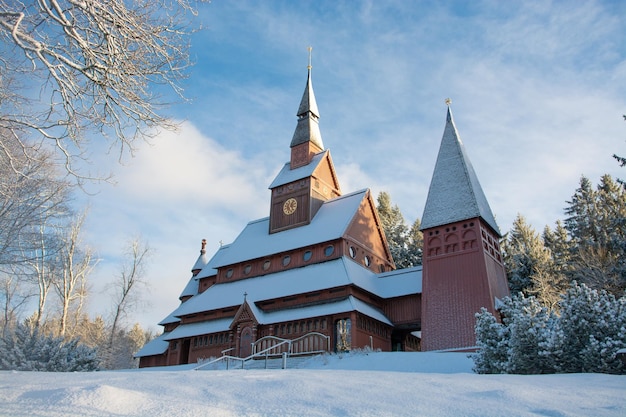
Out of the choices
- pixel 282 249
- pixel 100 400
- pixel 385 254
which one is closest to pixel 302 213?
pixel 282 249

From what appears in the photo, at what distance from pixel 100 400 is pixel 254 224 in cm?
3132

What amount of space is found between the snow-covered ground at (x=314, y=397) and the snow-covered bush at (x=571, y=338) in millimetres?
3663

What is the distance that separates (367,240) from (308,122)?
10965 mm

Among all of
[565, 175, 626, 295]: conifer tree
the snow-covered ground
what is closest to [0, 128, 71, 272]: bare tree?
the snow-covered ground

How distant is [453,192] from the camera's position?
1056 inches

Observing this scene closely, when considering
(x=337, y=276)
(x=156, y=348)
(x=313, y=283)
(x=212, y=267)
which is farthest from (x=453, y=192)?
(x=156, y=348)

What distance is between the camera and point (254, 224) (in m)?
38.5

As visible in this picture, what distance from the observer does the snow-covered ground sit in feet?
23.3

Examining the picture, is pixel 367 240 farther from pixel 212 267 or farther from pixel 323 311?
pixel 212 267

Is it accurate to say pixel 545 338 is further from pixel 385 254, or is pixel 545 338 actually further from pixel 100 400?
pixel 385 254

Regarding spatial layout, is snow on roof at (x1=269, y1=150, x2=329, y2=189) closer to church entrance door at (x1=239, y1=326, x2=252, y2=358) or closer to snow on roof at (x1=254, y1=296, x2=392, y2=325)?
snow on roof at (x1=254, y1=296, x2=392, y2=325)

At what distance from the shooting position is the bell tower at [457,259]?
23.6 meters

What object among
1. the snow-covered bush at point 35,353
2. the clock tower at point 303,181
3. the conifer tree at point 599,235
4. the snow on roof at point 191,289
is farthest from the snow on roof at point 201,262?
the conifer tree at point 599,235

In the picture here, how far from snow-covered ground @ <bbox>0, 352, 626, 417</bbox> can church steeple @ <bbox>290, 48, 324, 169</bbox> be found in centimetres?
2785
